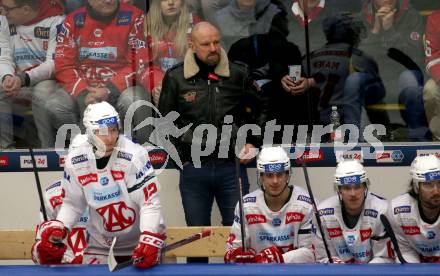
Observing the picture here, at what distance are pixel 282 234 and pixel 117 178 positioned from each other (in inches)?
46.9

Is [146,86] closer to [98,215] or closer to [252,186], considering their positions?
[252,186]

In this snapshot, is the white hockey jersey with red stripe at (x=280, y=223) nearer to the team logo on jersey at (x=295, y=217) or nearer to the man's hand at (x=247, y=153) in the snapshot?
the team logo on jersey at (x=295, y=217)

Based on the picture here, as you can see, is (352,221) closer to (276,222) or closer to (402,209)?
(402,209)

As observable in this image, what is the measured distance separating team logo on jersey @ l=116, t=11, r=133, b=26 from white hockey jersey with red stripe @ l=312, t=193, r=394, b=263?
2150mm

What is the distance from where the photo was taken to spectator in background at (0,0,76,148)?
319 inches

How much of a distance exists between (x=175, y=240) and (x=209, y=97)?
1.04 m

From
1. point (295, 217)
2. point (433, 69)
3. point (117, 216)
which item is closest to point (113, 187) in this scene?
point (117, 216)

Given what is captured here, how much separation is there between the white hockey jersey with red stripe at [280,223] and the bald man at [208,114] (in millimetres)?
536

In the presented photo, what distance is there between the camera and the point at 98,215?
21.9 ft

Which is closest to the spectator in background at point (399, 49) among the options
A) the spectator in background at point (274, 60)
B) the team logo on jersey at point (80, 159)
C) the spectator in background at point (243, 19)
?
the spectator in background at point (274, 60)

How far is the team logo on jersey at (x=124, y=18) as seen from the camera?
26.2 feet

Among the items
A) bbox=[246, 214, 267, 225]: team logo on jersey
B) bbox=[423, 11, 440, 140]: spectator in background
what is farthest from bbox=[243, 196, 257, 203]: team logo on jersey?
bbox=[423, 11, 440, 140]: spectator in background

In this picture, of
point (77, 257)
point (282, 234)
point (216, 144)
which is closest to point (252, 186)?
point (216, 144)

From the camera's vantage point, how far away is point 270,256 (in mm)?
6266
